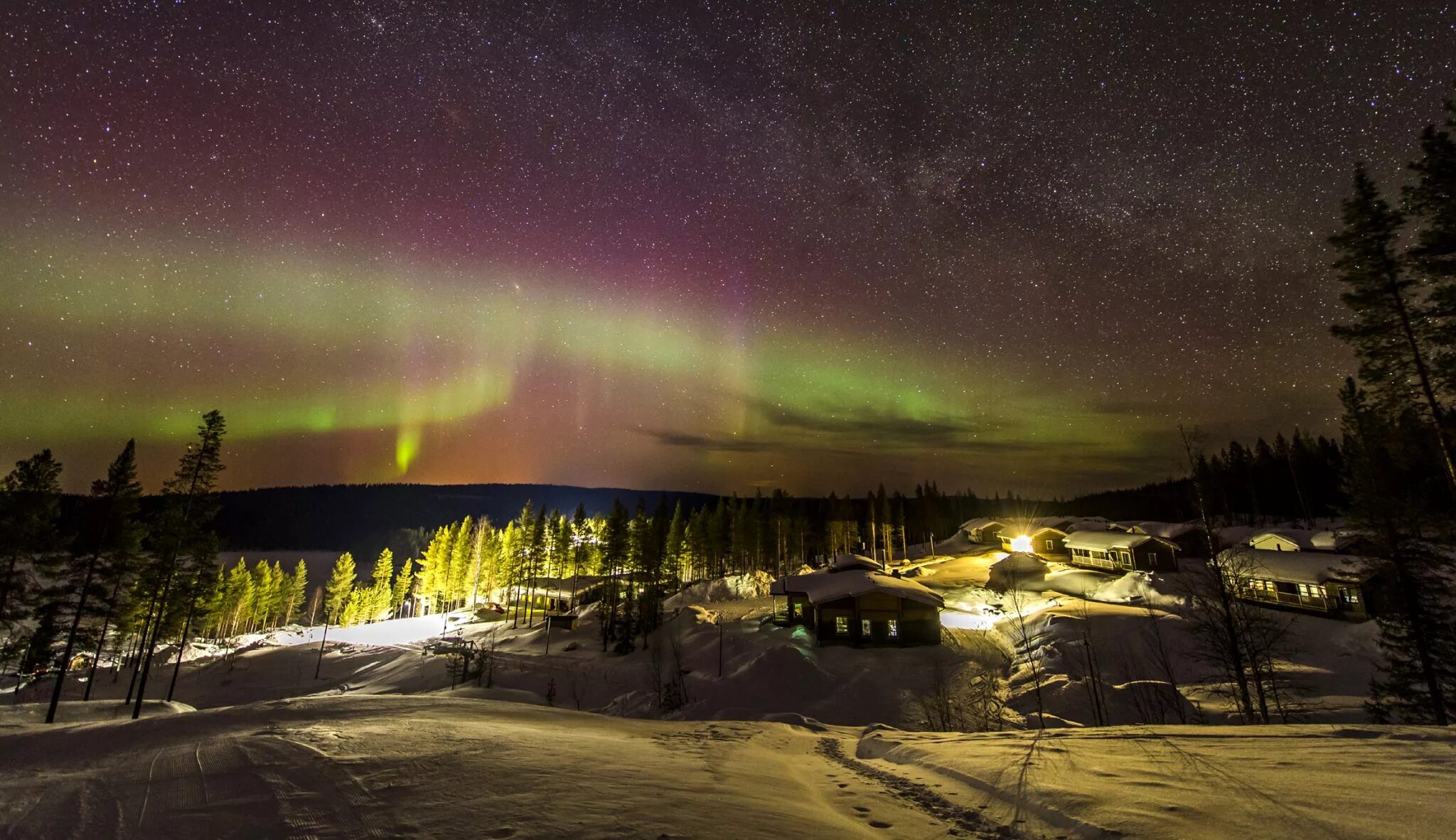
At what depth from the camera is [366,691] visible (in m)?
45.3

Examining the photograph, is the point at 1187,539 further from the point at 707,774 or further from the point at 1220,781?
the point at 707,774

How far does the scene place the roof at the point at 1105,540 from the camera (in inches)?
Result: 2345

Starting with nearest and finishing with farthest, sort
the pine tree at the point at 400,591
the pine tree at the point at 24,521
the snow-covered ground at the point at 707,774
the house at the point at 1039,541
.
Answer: the snow-covered ground at the point at 707,774 → the pine tree at the point at 24,521 → the house at the point at 1039,541 → the pine tree at the point at 400,591

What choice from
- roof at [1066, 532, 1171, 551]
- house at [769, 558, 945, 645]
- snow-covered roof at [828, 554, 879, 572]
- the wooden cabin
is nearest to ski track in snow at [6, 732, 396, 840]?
house at [769, 558, 945, 645]

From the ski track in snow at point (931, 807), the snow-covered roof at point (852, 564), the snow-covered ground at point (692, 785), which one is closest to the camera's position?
the snow-covered ground at point (692, 785)

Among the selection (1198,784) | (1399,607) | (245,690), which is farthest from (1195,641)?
(245,690)

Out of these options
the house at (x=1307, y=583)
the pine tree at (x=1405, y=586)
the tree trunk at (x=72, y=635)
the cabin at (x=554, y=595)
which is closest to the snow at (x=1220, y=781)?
the pine tree at (x=1405, y=586)

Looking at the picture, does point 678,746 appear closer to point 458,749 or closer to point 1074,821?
point 458,749

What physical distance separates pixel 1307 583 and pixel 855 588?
113 ft

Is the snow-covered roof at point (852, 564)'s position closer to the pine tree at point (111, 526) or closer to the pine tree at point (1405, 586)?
the pine tree at point (1405, 586)

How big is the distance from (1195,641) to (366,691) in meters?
62.1

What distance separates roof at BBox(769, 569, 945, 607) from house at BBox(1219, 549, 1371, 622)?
20.0 metres

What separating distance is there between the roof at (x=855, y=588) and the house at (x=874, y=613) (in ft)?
0.18

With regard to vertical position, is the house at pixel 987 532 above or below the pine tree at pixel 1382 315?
below
